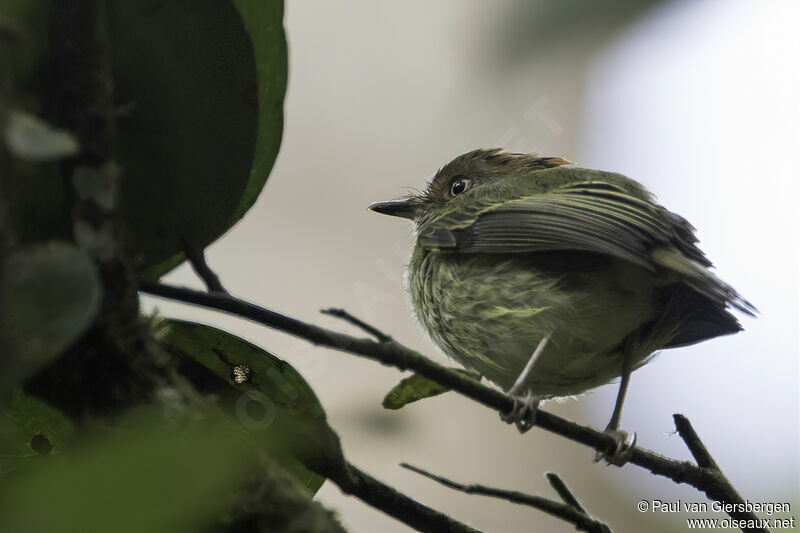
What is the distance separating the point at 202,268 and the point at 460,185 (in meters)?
2.04

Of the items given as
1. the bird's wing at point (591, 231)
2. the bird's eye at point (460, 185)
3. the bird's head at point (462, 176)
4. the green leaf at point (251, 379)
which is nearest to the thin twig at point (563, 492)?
the green leaf at point (251, 379)

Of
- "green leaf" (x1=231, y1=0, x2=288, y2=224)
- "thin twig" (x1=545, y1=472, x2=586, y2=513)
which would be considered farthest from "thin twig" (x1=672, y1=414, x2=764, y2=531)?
"green leaf" (x1=231, y1=0, x2=288, y2=224)

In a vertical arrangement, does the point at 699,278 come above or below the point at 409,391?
above

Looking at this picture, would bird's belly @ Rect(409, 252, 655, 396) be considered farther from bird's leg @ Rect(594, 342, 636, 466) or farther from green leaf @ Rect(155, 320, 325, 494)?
green leaf @ Rect(155, 320, 325, 494)

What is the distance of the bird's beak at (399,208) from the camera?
287cm

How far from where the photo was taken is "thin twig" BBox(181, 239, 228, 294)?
3.07 feet

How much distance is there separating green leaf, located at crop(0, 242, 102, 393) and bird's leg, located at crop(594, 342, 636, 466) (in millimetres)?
1166

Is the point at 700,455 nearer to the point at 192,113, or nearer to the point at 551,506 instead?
the point at 551,506

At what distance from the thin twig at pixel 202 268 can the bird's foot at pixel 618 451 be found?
958mm

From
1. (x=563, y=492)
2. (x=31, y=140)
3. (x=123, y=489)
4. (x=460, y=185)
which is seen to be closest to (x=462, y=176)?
(x=460, y=185)

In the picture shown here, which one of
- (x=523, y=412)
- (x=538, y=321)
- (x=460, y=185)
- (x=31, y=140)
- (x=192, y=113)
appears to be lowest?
(x=31, y=140)

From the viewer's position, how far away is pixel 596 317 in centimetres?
199

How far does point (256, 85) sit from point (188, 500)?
62 cm

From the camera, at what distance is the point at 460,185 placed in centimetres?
291
